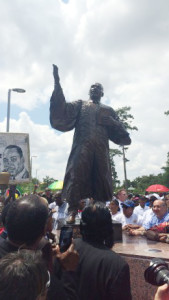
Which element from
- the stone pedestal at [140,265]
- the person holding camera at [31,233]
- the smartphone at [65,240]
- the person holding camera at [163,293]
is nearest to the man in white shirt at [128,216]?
the stone pedestal at [140,265]

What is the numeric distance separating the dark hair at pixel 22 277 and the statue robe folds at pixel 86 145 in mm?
3273

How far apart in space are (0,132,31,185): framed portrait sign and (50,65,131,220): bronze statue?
20.3 feet

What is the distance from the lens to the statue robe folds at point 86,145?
14.8ft

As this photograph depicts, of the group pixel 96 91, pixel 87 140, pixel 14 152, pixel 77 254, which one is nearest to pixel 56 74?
pixel 96 91

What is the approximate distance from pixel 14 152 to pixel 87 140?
657 cm

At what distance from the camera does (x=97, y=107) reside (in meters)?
4.78

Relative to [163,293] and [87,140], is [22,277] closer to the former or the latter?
[163,293]

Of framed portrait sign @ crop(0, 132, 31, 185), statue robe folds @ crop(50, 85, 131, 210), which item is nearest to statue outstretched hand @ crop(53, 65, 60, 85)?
statue robe folds @ crop(50, 85, 131, 210)

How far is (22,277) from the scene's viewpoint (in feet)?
3.67

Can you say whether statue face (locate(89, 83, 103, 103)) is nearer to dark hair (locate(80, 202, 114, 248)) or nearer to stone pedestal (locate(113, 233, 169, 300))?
stone pedestal (locate(113, 233, 169, 300))

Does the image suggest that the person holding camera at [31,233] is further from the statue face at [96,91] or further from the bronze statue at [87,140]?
the statue face at [96,91]

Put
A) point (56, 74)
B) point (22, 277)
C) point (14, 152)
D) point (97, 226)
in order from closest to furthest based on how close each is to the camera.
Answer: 1. point (22, 277)
2. point (97, 226)
3. point (56, 74)
4. point (14, 152)

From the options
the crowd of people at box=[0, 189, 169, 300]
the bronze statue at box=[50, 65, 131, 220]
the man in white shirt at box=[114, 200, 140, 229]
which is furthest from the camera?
the man in white shirt at box=[114, 200, 140, 229]

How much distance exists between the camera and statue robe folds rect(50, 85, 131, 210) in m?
4.50
